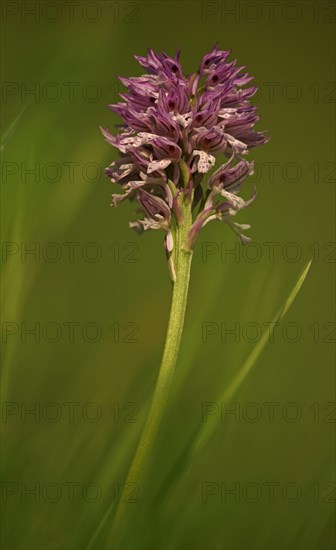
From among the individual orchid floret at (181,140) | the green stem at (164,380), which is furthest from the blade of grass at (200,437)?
the individual orchid floret at (181,140)

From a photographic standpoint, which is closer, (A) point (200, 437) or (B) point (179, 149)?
(A) point (200, 437)

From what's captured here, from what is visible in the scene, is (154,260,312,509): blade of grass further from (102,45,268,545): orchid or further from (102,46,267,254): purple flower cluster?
(102,46,267,254): purple flower cluster

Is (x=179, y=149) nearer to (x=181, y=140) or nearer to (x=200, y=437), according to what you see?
(x=181, y=140)

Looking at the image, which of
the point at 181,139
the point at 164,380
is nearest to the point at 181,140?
the point at 181,139

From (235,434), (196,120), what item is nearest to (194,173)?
(196,120)

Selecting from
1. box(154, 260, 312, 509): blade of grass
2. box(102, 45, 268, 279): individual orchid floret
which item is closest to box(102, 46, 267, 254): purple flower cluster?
box(102, 45, 268, 279): individual orchid floret

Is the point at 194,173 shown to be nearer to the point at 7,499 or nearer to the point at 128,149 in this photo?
the point at 128,149

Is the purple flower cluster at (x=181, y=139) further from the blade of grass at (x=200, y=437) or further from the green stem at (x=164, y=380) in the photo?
the blade of grass at (x=200, y=437)

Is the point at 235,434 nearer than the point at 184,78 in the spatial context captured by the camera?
No
